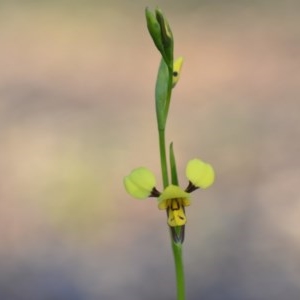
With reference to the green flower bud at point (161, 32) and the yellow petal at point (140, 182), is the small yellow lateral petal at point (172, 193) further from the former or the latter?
the green flower bud at point (161, 32)

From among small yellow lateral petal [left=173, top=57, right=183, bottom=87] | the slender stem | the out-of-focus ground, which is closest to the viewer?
the slender stem

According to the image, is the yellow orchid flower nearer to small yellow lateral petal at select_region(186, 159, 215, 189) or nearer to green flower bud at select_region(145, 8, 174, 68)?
small yellow lateral petal at select_region(186, 159, 215, 189)

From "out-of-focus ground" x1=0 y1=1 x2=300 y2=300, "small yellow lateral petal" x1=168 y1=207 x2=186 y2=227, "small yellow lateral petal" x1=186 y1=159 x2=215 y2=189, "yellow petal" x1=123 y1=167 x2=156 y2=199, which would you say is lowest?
"small yellow lateral petal" x1=168 y1=207 x2=186 y2=227

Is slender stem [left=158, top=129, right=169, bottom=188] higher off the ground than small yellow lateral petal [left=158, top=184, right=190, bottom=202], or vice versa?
slender stem [left=158, top=129, right=169, bottom=188]

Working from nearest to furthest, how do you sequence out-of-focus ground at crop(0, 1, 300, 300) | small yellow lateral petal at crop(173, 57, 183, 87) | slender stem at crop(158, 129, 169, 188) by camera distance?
slender stem at crop(158, 129, 169, 188), small yellow lateral petal at crop(173, 57, 183, 87), out-of-focus ground at crop(0, 1, 300, 300)

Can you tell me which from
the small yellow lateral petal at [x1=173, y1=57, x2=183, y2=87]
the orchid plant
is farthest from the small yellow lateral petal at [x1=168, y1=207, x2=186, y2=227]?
the small yellow lateral petal at [x1=173, y1=57, x2=183, y2=87]

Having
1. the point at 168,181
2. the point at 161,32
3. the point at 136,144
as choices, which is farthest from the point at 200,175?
the point at 136,144

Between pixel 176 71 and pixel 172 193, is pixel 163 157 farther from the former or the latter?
pixel 176 71

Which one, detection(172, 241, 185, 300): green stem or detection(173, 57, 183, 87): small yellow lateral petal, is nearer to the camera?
detection(172, 241, 185, 300): green stem
